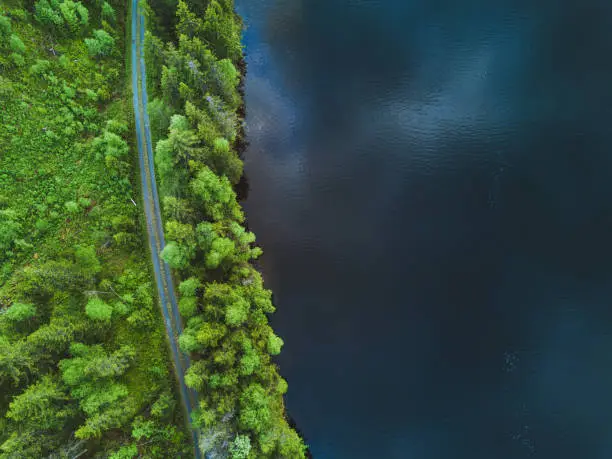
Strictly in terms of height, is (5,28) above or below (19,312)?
above

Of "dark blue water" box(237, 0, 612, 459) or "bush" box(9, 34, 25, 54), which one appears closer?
"dark blue water" box(237, 0, 612, 459)

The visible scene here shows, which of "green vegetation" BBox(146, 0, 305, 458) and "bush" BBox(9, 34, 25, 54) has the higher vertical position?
"bush" BBox(9, 34, 25, 54)

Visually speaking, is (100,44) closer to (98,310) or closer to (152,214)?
(152,214)

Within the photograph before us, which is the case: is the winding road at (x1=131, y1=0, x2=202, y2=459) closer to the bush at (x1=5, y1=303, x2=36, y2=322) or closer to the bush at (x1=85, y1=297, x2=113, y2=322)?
A: the bush at (x1=85, y1=297, x2=113, y2=322)

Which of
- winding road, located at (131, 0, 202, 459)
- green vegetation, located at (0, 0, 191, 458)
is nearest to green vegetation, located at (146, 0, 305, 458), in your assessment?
winding road, located at (131, 0, 202, 459)

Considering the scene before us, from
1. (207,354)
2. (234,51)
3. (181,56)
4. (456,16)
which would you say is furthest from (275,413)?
(456,16)

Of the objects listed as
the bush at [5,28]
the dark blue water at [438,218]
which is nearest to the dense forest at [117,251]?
the bush at [5,28]

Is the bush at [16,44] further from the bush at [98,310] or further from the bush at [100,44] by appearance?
the bush at [98,310]

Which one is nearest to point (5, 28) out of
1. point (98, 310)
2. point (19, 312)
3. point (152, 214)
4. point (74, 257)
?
point (152, 214)

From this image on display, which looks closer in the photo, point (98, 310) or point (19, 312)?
point (19, 312)
